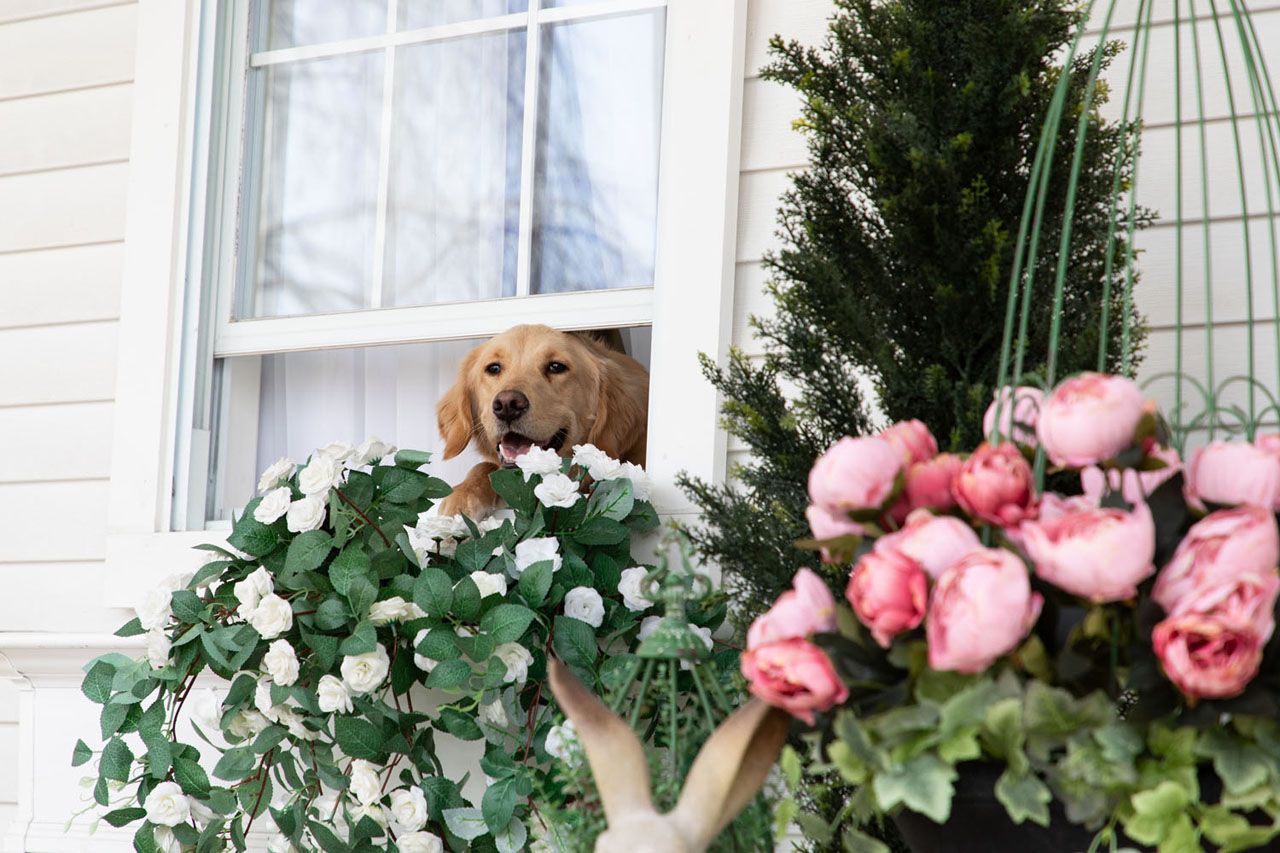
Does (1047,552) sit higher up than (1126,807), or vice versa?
(1047,552)

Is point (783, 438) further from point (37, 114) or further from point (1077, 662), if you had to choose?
point (37, 114)

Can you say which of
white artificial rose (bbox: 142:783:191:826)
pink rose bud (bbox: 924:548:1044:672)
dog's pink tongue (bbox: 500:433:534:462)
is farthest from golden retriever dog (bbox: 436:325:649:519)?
pink rose bud (bbox: 924:548:1044:672)

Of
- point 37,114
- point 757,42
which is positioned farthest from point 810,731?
point 37,114

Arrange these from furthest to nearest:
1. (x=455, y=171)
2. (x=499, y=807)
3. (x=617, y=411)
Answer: (x=455, y=171)
(x=617, y=411)
(x=499, y=807)

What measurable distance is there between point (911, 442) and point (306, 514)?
1078 millimetres

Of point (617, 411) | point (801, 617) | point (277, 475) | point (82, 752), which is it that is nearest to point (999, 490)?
point (801, 617)

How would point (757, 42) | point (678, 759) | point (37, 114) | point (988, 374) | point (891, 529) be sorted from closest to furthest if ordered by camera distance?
point (891, 529) < point (678, 759) < point (988, 374) < point (757, 42) < point (37, 114)

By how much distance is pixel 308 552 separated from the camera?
1840mm

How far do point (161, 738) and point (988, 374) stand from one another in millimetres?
1267

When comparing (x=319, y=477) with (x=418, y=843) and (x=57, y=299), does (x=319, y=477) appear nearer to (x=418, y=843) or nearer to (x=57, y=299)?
(x=418, y=843)

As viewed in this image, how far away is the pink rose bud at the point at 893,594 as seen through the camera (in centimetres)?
87

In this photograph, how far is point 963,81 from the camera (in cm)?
148

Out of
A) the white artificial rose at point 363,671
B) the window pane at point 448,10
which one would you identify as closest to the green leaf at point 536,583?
the white artificial rose at point 363,671

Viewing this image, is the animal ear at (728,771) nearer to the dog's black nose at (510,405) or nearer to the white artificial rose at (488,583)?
the white artificial rose at (488,583)
